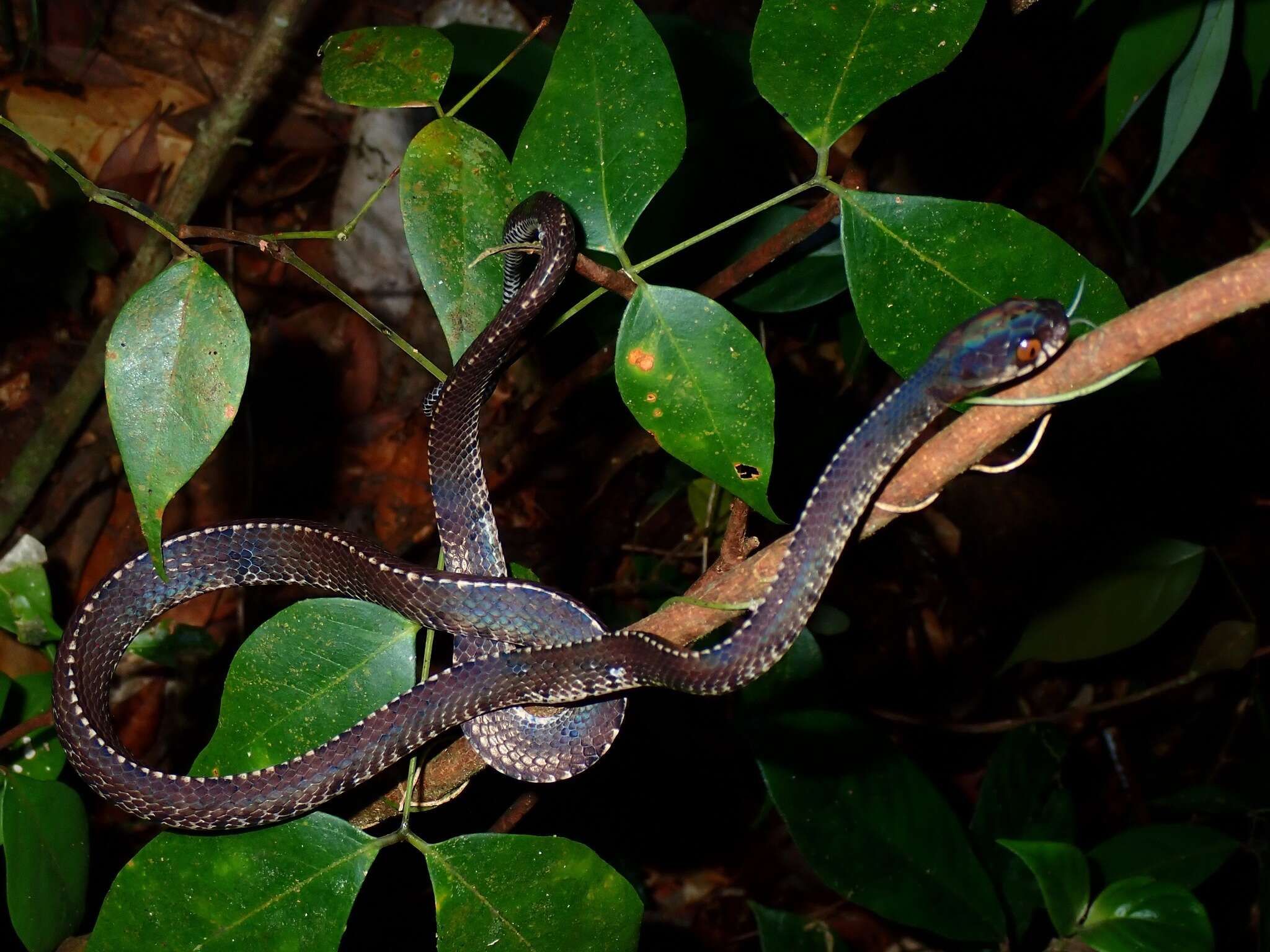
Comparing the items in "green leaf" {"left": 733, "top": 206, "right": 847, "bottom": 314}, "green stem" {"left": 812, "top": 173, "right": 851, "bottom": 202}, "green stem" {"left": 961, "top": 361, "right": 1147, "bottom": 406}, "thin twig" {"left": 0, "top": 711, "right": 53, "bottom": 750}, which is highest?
"green stem" {"left": 812, "top": 173, "right": 851, "bottom": 202}

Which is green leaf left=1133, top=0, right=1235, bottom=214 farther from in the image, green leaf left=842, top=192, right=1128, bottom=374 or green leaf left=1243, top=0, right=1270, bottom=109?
green leaf left=842, top=192, right=1128, bottom=374

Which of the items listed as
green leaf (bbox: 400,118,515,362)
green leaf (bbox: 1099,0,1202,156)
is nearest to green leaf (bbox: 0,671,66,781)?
green leaf (bbox: 400,118,515,362)

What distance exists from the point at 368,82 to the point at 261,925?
196 centimetres

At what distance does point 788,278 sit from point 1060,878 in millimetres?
2380

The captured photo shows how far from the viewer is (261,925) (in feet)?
7.16

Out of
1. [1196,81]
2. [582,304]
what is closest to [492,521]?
[582,304]

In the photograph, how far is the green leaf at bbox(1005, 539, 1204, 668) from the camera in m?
4.33

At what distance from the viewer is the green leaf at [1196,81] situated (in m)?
3.30

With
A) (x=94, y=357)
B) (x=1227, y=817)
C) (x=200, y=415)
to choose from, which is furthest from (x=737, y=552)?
(x=1227, y=817)

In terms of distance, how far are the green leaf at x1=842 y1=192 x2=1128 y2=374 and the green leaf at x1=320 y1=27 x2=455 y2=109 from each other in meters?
0.99

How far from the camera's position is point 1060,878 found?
295 centimetres

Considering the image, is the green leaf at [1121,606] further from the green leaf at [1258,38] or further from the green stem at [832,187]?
the green stem at [832,187]

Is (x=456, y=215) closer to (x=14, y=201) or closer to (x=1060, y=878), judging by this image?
(x=1060, y=878)

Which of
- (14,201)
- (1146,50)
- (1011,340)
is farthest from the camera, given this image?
(14,201)
